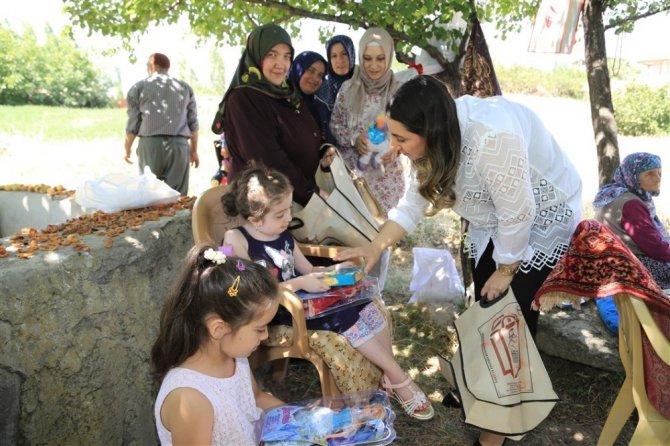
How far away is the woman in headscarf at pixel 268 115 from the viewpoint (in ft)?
8.54

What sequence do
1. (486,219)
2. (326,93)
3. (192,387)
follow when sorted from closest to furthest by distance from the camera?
(192,387) → (486,219) → (326,93)

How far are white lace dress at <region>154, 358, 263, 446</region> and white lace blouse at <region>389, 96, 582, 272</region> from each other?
105cm

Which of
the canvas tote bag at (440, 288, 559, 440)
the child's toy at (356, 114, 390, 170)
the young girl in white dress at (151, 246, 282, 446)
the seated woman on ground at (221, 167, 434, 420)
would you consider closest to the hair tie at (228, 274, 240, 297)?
the young girl in white dress at (151, 246, 282, 446)

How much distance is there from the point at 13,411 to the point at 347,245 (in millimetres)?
1610

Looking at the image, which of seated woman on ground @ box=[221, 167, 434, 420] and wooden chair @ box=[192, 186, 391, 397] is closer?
wooden chair @ box=[192, 186, 391, 397]

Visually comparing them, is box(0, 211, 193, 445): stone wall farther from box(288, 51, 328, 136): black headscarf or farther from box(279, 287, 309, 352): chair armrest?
box(288, 51, 328, 136): black headscarf

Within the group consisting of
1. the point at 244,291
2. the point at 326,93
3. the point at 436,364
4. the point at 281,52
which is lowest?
the point at 436,364

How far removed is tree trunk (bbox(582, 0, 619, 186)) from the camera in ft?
12.2

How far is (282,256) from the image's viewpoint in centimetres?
241

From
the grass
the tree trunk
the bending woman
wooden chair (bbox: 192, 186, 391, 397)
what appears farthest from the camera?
the grass

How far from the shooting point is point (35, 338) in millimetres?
1930

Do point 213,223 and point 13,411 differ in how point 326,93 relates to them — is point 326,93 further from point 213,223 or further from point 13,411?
point 13,411

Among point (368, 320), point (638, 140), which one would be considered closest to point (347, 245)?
point (368, 320)

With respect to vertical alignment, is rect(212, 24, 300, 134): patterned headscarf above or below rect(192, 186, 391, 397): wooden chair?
above
